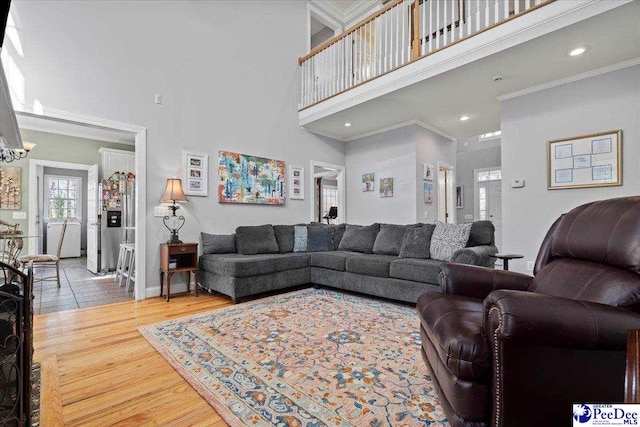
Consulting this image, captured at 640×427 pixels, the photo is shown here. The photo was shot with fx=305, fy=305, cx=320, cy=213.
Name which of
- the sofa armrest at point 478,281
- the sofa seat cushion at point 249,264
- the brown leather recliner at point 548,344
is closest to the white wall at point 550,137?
the sofa armrest at point 478,281

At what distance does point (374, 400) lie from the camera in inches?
63.4

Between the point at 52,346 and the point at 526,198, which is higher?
the point at 526,198

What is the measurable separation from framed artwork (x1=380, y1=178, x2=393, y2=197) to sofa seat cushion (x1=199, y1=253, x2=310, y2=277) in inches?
97.5

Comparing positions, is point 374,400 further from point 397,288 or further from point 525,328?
point 397,288

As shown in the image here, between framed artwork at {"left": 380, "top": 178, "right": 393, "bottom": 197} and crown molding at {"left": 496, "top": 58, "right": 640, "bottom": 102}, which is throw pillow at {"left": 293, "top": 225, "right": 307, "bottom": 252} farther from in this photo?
crown molding at {"left": 496, "top": 58, "right": 640, "bottom": 102}

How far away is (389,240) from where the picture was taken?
4.08m

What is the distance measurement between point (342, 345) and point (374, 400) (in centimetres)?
71

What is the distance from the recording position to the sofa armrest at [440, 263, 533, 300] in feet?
6.15

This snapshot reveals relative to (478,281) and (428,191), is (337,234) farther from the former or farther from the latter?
(478,281)

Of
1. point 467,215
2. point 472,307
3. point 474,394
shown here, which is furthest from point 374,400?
point 467,215

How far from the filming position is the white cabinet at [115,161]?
238 inches

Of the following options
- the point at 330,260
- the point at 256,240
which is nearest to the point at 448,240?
the point at 330,260

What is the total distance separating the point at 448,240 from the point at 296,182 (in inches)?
117

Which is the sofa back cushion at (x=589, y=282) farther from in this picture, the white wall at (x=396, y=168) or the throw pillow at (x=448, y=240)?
the white wall at (x=396, y=168)
